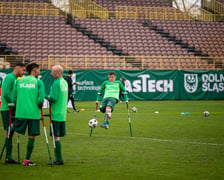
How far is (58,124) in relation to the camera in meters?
9.70

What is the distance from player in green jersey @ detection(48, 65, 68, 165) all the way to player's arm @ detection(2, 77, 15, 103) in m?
1.05

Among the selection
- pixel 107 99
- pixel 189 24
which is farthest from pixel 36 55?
pixel 107 99

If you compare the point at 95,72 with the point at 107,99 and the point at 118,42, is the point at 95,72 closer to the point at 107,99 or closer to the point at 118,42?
the point at 118,42

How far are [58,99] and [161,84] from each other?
30556 mm

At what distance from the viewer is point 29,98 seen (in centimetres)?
945

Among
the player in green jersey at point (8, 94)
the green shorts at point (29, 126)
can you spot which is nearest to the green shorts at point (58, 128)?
the green shorts at point (29, 126)

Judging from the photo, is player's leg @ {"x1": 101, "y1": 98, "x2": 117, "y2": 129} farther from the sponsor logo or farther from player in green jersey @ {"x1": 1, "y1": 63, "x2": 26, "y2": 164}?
the sponsor logo

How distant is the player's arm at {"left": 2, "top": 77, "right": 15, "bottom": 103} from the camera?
10086 millimetres

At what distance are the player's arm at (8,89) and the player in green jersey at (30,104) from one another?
1.98 feet

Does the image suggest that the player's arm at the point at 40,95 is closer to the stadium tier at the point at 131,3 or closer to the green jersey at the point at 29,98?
the green jersey at the point at 29,98

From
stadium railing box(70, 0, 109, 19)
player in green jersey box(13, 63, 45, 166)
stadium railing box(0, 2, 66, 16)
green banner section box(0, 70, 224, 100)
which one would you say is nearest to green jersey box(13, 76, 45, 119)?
player in green jersey box(13, 63, 45, 166)

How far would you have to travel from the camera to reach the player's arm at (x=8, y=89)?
33.1 feet

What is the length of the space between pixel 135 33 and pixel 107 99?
30.9 metres

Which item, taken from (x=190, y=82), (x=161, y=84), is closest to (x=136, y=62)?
(x=161, y=84)
